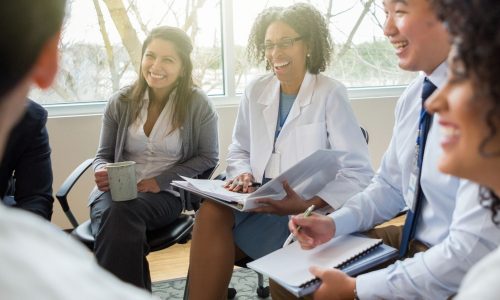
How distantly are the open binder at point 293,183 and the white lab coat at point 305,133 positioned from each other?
54mm

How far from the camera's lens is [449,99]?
759 mm

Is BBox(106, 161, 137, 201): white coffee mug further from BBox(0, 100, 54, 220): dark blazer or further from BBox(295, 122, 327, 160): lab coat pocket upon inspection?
BBox(295, 122, 327, 160): lab coat pocket

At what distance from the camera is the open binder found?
5.63 feet

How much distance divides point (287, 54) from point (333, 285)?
1173 mm

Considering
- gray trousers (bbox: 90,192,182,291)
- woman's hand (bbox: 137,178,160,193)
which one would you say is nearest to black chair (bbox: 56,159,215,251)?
gray trousers (bbox: 90,192,182,291)

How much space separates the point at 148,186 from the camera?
223 centimetres

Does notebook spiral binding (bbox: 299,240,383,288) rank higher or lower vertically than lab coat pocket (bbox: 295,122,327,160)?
A: lower

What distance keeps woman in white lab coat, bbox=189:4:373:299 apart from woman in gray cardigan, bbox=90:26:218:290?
0.60 feet

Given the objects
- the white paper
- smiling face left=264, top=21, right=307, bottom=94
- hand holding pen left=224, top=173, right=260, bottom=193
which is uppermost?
smiling face left=264, top=21, right=307, bottom=94

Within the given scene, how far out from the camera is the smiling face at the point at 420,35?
4.52 ft

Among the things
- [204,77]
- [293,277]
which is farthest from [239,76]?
[293,277]

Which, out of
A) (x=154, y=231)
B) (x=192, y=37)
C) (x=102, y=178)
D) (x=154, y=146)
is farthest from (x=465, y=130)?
(x=192, y=37)

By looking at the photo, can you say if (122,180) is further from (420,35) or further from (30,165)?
(420,35)

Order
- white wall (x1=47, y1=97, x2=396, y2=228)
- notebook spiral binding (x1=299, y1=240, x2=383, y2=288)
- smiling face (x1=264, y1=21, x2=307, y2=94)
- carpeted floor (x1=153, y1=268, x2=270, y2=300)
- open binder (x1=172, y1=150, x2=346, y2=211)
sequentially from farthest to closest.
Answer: white wall (x1=47, y1=97, x2=396, y2=228) < carpeted floor (x1=153, y1=268, x2=270, y2=300) < smiling face (x1=264, y1=21, x2=307, y2=94) < open binder (x1=172, y1=150, x2=346, y2=211) < notebook spiral binding (x1=299, y1=240, x2=383, y2=288)
